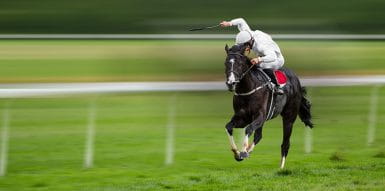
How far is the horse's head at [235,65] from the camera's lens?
399 cm

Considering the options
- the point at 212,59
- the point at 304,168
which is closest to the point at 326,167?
the point at 304,168

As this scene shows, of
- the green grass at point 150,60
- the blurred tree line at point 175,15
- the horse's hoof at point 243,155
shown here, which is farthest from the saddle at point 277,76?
the blurred tree line at point 175,15

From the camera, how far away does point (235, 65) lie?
13.4ft

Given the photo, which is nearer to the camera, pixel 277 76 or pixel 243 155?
pixel 243 155

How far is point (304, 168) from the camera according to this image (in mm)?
5855

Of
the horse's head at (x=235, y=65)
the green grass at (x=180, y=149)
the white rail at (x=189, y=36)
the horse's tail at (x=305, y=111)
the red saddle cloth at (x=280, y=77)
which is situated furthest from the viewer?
the white rail at (x=189, y=36)

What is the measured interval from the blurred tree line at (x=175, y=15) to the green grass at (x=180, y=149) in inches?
424

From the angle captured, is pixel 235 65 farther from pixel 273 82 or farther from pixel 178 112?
pixel 178 112

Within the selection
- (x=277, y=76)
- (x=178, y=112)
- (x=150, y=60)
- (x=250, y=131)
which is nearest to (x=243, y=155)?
(x=250, y=131)

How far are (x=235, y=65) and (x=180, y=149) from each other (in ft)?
10.9

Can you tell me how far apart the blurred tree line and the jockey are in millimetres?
16320

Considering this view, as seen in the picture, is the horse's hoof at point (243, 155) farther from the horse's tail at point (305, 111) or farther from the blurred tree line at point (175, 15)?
the blurred tree line at point (175, 15)

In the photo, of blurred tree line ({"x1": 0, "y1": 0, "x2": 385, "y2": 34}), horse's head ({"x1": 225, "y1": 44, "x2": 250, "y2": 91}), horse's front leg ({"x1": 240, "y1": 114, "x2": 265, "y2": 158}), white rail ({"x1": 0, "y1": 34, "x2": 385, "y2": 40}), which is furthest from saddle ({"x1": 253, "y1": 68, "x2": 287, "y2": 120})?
blurred tree line ({"x1": 0, "y1": 0, "x2": 385, "y2": 34})

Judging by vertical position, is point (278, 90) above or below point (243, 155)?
above
